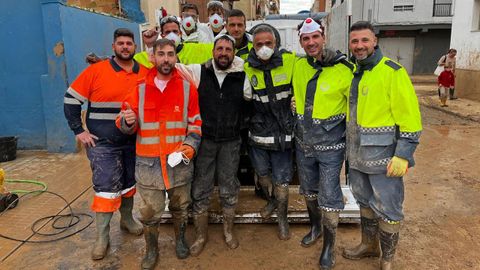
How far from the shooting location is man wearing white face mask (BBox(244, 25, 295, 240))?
3.39m

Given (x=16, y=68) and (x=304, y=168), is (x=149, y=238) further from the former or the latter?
(x=16, y=68)

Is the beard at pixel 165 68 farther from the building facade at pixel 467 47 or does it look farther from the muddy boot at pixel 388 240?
the building facade at pixel 467 47

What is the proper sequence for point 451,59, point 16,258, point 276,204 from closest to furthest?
point 16,258 < point 276,204 < point 451,59

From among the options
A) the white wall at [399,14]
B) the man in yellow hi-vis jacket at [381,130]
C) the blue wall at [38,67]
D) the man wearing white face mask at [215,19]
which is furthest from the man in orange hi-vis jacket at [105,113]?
the white wall at [399,14]

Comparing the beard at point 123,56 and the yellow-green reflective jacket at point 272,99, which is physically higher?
the beard at point 123,56

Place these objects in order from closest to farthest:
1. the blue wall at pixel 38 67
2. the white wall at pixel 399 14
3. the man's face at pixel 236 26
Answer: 1. the man's face at pixel 236 26
2. the blue wall at pixel 38 67
3. the white wall at pixel 399 14

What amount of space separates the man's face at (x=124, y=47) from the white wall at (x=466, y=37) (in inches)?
494

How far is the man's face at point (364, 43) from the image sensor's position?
2.82 m

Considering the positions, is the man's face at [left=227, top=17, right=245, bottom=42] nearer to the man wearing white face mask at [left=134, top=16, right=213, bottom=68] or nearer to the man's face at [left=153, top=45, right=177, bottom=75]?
the man wearing white face mask at [left=134, top=16, right=213, bottom=68]

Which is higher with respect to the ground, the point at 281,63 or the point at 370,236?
the point at 281,63

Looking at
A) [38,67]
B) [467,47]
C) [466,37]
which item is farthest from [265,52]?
[466,37]

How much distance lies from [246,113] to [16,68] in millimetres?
5289

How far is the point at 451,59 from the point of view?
1192 centimetres

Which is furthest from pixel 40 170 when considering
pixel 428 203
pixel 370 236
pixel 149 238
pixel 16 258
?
pixel 428 203
